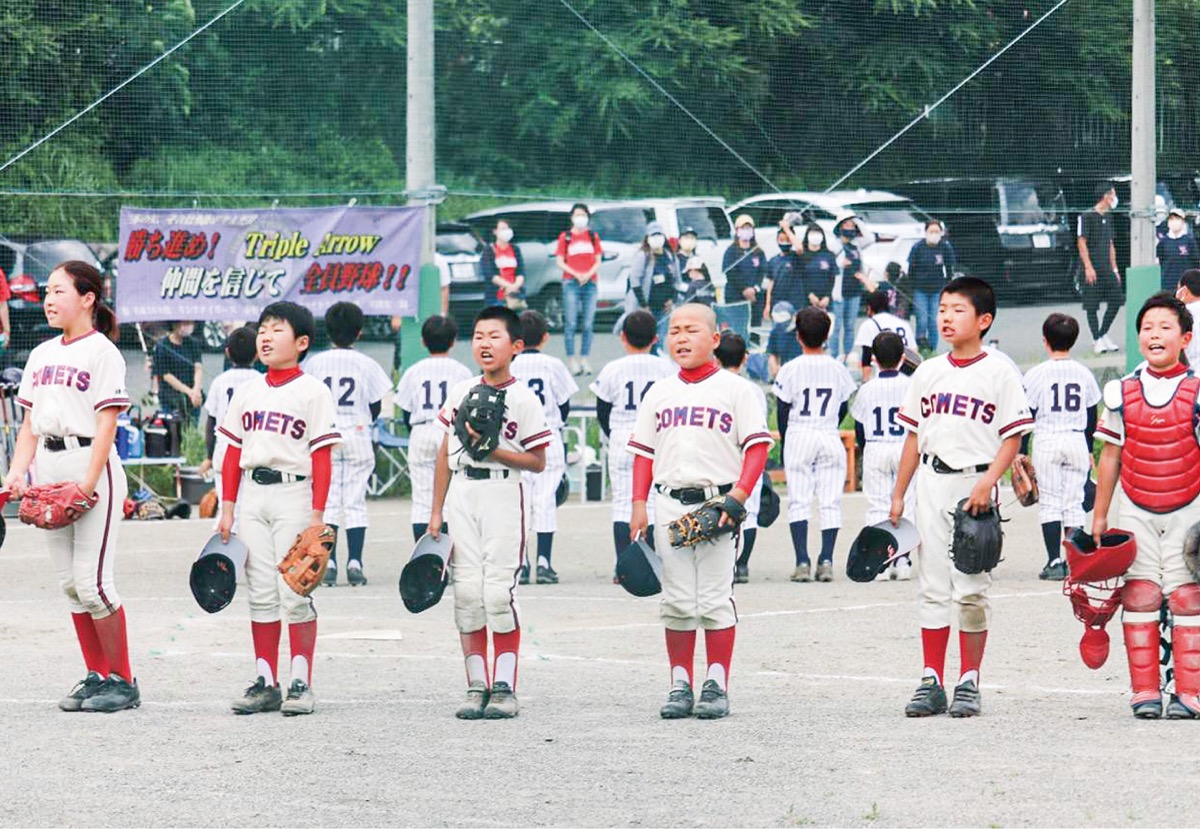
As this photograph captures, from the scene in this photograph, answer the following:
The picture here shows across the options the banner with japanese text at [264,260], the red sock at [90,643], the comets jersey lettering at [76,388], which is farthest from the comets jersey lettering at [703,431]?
the banner with japanese text at [264,260]

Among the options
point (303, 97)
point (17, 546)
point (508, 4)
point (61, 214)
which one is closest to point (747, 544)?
point (17, 546)

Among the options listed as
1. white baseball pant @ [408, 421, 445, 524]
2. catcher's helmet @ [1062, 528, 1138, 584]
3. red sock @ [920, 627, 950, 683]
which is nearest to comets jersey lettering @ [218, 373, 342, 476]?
red sock @ [920, 627, 950, 683]

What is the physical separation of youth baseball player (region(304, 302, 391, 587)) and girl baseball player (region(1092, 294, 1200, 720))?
20.1 ft

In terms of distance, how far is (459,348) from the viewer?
65.6ft

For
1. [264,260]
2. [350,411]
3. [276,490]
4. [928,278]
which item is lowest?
[276,490]

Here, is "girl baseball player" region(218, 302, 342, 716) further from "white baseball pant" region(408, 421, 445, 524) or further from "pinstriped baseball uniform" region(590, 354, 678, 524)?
"pinstriped baseball uniform" region(590, 354, 678, 524)

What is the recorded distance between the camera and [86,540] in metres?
7.90

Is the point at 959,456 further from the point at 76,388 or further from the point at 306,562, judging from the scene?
the point at 76,388

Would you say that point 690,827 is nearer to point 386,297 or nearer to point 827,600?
point 827,600

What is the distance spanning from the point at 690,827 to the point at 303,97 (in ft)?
62.8

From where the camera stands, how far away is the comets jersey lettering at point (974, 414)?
7.80m

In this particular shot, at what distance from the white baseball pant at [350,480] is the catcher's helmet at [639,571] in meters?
5.35

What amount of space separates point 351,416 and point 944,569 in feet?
19.3

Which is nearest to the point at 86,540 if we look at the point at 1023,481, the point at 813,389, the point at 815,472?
the point at 1023,481
